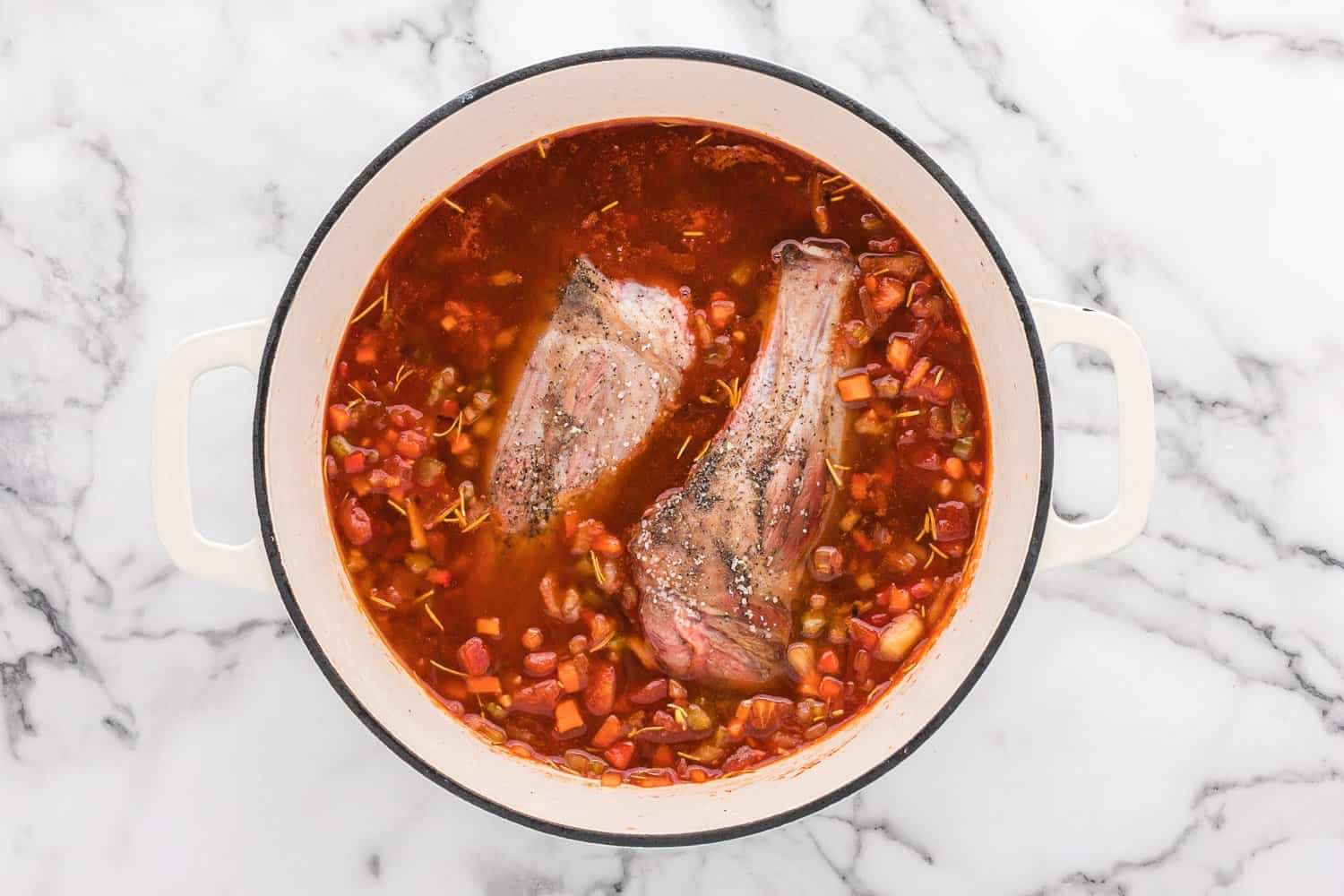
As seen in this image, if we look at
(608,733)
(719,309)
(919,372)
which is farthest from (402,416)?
(919,372)

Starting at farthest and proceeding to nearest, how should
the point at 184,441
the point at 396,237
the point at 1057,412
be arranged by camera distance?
the point at 1057,412 < the point at 396,237 < the point at 184,441

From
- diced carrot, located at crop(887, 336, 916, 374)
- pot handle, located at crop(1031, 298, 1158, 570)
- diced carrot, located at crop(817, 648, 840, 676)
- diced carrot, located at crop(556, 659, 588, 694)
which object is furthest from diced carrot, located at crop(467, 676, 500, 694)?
pot handle, located at crop(1031, 298, 1158, 570)

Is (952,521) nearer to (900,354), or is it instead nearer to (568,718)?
(900,354)

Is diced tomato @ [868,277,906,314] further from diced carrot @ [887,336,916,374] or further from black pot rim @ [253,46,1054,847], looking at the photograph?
black pot rim @ [253,46,1054,847]

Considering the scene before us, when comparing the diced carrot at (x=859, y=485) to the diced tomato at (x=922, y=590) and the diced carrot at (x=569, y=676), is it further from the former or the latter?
the diced carrot at (x=569, y=676)

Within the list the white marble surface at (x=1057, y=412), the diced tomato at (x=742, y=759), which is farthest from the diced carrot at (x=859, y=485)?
the diced tomato at (x=742, y=759)

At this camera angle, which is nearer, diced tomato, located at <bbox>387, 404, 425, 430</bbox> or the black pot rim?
the black pot rim
